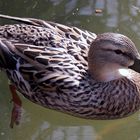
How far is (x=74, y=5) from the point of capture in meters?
5.67

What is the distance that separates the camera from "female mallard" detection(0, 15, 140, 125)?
4.17 meters

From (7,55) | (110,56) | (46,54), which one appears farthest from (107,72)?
(7,55)

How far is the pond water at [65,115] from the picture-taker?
14.0 feet

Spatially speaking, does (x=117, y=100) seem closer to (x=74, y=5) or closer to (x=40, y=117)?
(x=40, y=117)

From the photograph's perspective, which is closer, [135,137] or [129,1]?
[135,137]

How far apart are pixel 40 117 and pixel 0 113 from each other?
13.7 inches

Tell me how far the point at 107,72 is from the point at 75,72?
10.8 inches

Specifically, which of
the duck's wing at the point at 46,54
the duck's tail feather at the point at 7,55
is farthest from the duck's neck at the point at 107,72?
the duck's tail feather at the point at 7,55

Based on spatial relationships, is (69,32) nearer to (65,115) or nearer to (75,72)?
(75,72)

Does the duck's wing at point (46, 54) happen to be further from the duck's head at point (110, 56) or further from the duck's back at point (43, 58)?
the duck's head at point (110, 56)

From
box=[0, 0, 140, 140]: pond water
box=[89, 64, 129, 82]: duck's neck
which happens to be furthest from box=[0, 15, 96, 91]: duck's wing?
box=[0, 0, 140, 140]: pond water

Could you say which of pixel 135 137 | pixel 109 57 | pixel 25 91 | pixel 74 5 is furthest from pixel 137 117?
pixel 74 5

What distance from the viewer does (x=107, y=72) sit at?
4.29m

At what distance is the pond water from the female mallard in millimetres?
122
